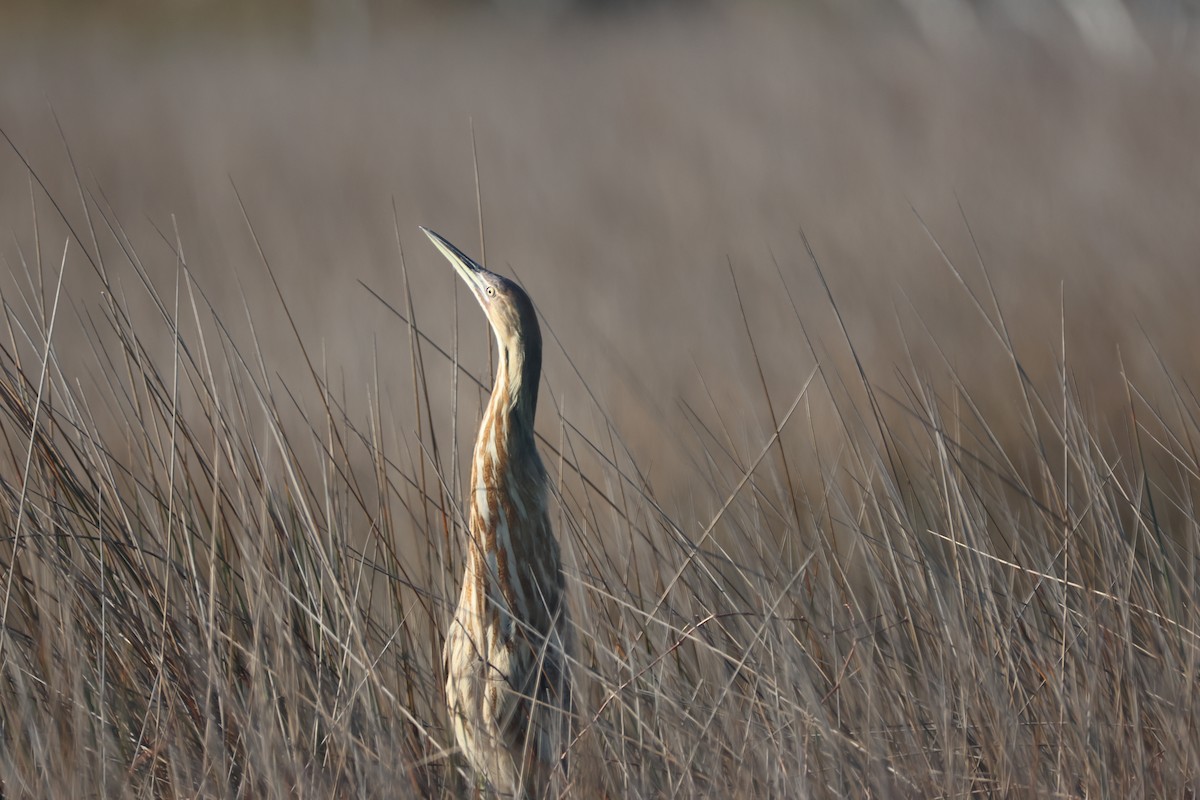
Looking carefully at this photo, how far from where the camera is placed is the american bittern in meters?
1.65

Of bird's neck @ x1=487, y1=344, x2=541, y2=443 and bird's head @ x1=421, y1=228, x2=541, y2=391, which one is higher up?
bird's head @ x1=421, y1=228, x2=541, y2=391

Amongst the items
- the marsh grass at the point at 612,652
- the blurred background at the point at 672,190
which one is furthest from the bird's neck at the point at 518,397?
the blurred background at the point at 672,190

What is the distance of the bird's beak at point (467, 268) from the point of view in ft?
Answer: 6.00

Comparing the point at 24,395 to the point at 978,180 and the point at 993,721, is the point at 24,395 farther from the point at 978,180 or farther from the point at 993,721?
the point at 978,180

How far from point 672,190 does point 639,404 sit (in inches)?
75.5

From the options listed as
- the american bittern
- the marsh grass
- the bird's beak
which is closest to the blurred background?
the bird's beak

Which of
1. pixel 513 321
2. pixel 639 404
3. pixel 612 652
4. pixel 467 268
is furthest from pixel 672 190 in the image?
pixel 612 652

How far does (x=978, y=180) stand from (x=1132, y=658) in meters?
4.06

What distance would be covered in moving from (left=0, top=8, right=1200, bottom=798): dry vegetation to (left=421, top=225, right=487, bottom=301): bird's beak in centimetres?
6

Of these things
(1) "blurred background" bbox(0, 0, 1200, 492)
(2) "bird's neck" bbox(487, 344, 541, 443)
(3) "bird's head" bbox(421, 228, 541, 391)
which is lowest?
(1) "blurred background" bbox(0, 0, 1200, 492)

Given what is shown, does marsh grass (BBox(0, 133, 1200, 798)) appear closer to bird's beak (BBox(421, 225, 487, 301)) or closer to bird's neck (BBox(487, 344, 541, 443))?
bird's neck (BBox(487, 344, 541, 443))

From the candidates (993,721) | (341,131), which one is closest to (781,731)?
(993,721)

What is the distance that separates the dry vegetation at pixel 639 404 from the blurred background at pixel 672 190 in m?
0.02

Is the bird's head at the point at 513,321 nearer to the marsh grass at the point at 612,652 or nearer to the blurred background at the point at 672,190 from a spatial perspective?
the marsh grass at the point at 612,652
